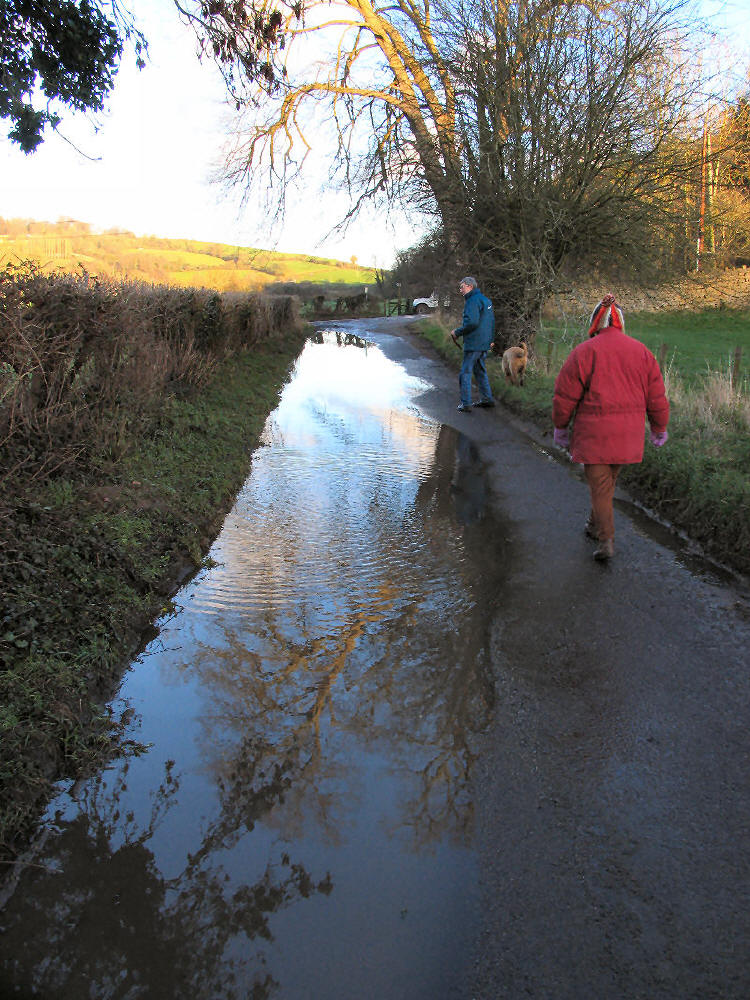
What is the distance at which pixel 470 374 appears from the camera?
12.5m

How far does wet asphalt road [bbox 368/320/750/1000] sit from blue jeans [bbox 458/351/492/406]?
7.40 m

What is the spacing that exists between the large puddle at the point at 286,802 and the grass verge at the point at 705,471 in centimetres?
175

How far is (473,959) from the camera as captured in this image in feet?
7.30

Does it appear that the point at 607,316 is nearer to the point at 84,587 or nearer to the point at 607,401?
the point at 607,401

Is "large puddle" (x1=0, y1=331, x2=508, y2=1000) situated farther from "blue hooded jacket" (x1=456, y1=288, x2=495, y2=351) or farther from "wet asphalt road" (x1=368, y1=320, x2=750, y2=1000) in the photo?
"blue hooded jacket" (x1=456, y1=288, x2=495, y2=351)

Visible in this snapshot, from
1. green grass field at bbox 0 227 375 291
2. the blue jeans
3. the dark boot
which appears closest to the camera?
the dark boot

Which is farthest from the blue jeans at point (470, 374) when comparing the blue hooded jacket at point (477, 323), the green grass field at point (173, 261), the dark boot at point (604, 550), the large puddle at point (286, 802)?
the dark boot at point (604, 550)

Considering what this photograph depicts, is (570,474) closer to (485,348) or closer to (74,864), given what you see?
(485,348)

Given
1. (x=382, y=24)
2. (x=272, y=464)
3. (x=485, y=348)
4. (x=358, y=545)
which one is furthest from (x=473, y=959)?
(x=382, y=24)

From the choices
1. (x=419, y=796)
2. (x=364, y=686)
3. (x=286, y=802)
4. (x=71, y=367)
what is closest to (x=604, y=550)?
(x=364, y=686)

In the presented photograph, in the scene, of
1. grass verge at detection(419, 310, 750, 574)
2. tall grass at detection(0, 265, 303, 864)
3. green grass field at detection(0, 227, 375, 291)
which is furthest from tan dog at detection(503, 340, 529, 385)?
green grass field at detection(0, 227, 375, 291)

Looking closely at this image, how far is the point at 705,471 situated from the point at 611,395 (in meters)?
1.92

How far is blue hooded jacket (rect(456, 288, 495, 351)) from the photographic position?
11.9m

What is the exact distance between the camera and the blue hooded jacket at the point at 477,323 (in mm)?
11914
